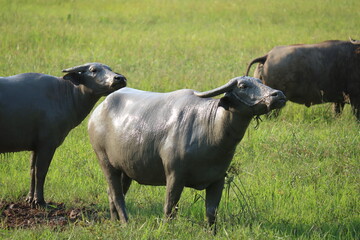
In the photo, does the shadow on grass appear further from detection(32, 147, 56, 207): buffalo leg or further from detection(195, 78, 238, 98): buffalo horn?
detection(32, 147, 56, 207): buffalo leg

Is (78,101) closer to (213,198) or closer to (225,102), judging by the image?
(213,198)

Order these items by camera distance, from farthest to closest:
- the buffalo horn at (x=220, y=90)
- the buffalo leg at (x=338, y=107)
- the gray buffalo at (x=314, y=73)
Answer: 1. the buffalo leg at (x=338, y=107)
2. the gray buffalo at (x=314, y=73)
3. the buffalo horn at (x=220, y=90)

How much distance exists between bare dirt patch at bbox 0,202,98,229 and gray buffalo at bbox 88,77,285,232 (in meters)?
0.45

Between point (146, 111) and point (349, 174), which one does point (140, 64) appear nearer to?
point (349, 174)

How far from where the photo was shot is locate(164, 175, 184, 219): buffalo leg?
5535mm

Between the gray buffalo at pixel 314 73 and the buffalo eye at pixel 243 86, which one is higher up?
the buffalo eye at pixel 243 86

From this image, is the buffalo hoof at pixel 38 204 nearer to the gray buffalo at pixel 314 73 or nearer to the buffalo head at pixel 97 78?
the buffalo head at pixel 97 78

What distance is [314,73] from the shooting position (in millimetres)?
11008

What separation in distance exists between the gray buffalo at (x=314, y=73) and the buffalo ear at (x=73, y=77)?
177 inches

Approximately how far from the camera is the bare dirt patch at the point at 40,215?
20.3 feet

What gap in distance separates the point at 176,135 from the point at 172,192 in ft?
1.63

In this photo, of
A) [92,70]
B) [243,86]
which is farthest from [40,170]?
[243,86]

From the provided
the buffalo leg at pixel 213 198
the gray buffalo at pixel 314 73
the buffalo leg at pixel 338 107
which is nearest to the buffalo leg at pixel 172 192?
the buffalo leg at pixel 213 198

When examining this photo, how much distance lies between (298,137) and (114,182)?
388 centimetres
